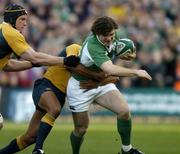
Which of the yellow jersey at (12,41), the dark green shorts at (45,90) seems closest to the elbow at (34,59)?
the yellow jersey at (12,41)

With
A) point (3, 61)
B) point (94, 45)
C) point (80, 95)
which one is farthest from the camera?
point (80, 95)

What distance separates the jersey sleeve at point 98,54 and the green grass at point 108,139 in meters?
2.42

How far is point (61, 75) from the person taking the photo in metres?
12.3

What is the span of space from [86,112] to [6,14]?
6.19 feet

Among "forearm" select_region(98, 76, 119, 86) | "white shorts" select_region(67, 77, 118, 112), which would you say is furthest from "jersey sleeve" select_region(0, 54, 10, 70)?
"forearm" select_region(98, 76, 119, 86)

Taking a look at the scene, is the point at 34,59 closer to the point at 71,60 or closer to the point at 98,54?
the point at 71,60

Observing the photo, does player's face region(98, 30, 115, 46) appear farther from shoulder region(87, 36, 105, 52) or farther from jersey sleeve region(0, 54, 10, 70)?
jersey sleeve region(0, 54, 10, 70)

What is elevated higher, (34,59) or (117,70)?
(34,59)

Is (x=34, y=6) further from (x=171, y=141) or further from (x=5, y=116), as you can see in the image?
(x=171, y=141)

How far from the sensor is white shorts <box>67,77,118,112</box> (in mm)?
12070

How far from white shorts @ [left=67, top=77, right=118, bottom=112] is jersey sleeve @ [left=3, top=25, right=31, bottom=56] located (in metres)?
1.24

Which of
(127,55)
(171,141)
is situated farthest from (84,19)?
(127,55)

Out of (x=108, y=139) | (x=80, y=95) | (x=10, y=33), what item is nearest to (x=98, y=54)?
(x=80, y=95)

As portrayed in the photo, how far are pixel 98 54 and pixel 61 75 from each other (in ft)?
2.99
